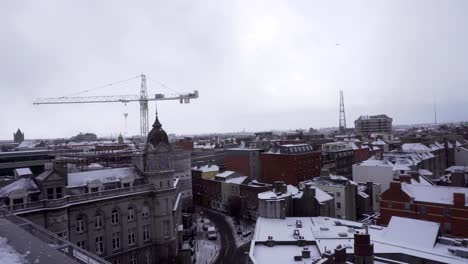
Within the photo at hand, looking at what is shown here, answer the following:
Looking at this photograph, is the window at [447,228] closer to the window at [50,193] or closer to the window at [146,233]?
the window at [146,233]

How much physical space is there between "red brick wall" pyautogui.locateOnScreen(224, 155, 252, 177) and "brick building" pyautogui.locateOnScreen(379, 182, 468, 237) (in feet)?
145

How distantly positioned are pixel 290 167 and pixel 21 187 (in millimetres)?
60875

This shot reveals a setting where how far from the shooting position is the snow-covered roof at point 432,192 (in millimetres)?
48031

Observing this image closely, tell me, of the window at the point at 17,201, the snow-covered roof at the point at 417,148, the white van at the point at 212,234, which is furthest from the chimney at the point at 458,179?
the window at the point at 17,201

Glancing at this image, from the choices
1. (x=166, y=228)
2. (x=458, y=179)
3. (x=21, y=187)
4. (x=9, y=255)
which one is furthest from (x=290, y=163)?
(x=9, y=255)

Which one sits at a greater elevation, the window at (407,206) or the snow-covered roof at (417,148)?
the snow-covered roof at (417,148)

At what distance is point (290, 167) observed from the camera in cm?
8462

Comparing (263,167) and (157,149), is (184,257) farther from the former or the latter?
(263,167)

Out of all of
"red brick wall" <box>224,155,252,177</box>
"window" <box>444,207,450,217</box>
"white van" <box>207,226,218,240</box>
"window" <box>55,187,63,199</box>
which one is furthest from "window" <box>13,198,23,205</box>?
"red brick wall" <box>224,155,252,177</box>

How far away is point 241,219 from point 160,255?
32.4 metres

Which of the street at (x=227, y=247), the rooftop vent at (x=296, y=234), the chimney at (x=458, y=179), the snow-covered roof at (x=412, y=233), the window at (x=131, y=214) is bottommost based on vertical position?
the street at (x=227, y=247)

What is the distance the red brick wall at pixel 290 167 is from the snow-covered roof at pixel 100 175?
151ft

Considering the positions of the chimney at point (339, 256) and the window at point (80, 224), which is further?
the window at point (80, 224)

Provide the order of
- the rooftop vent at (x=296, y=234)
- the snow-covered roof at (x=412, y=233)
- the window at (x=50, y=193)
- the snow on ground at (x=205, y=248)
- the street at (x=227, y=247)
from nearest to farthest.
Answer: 1. the window at (x=50, y=193)
2. the snow-covered roof at (x=412, y=233)
3. the rooftop vent at (x=296, y=234)
4. the street at (x=227, y=247)
5. the snow on ground at (x=205, y=248)
